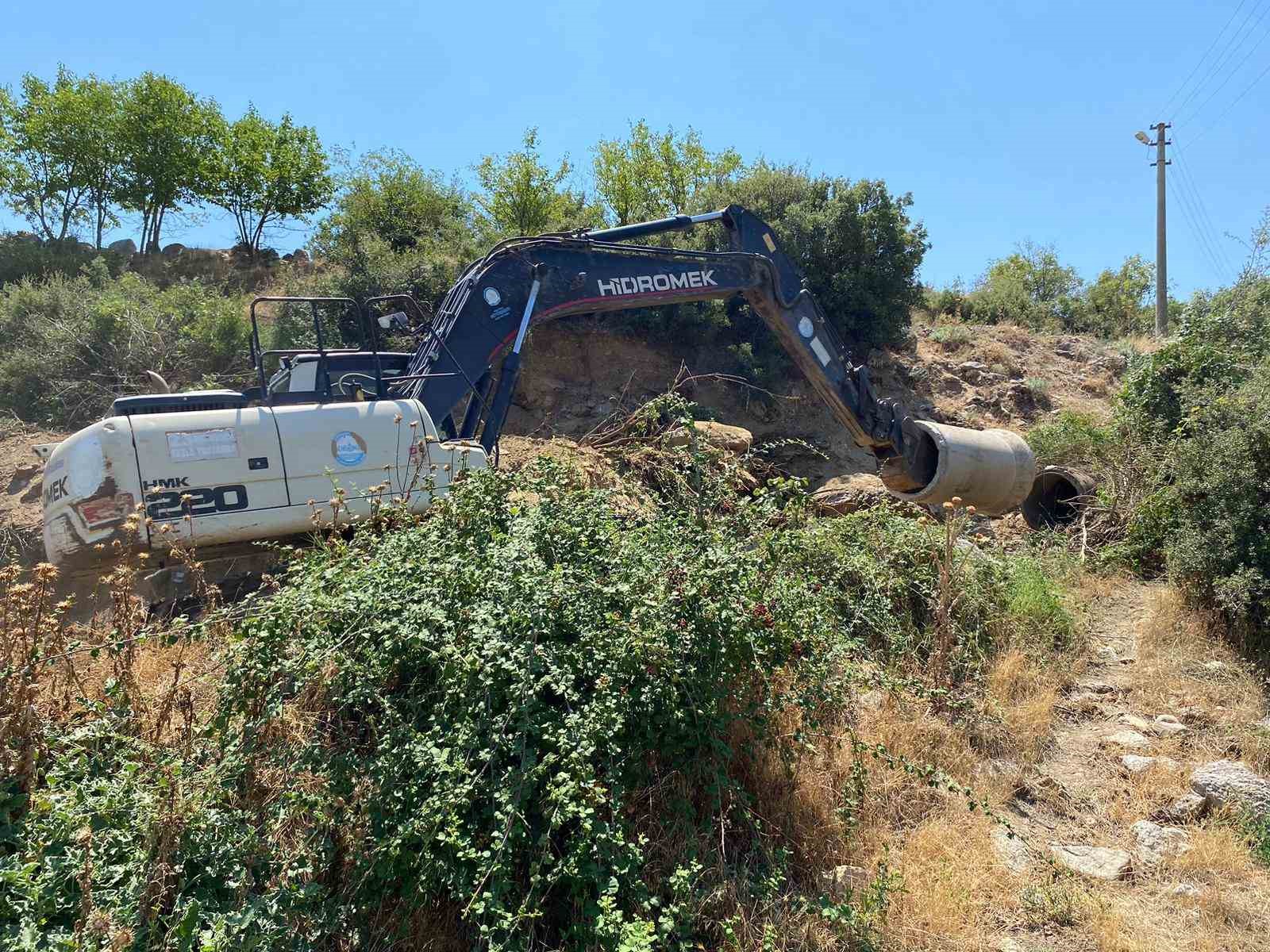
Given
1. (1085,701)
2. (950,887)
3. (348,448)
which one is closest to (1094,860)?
(950,887)

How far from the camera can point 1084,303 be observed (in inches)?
900

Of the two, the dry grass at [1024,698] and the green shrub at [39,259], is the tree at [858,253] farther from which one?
the green shrub at [39,259]

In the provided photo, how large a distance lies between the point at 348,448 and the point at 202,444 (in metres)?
1.08

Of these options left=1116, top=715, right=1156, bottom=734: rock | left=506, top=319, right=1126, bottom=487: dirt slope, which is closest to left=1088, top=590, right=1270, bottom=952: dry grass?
left=1116, top=715, right=1156, bottom=734: rock

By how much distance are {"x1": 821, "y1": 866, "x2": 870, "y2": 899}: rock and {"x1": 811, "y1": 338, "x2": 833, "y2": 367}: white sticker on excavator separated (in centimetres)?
629

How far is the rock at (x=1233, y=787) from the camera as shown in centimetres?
496

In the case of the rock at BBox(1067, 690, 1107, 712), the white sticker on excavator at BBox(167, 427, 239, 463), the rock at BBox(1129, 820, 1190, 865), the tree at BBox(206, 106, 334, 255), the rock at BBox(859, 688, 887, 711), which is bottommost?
the rock at BBox(1129, 820, 1190, 865)

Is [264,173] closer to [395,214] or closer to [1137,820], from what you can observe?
[395,214]

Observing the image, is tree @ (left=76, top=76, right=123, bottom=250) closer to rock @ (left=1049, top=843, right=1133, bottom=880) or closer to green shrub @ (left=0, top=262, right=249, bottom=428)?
green shrub @ (left=0, top=262, right=249, bottom=428)

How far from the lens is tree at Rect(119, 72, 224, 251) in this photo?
79.7 feet

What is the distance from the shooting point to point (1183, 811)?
5047 millimetres

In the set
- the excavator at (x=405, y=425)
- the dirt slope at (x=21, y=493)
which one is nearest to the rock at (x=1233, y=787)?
the excavator at (x=405, y=425)

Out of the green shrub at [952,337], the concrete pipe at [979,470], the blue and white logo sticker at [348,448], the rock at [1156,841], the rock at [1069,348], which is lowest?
the rock at [1156,841]

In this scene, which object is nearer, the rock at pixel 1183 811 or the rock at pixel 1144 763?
the rock at pixel 1183 811
